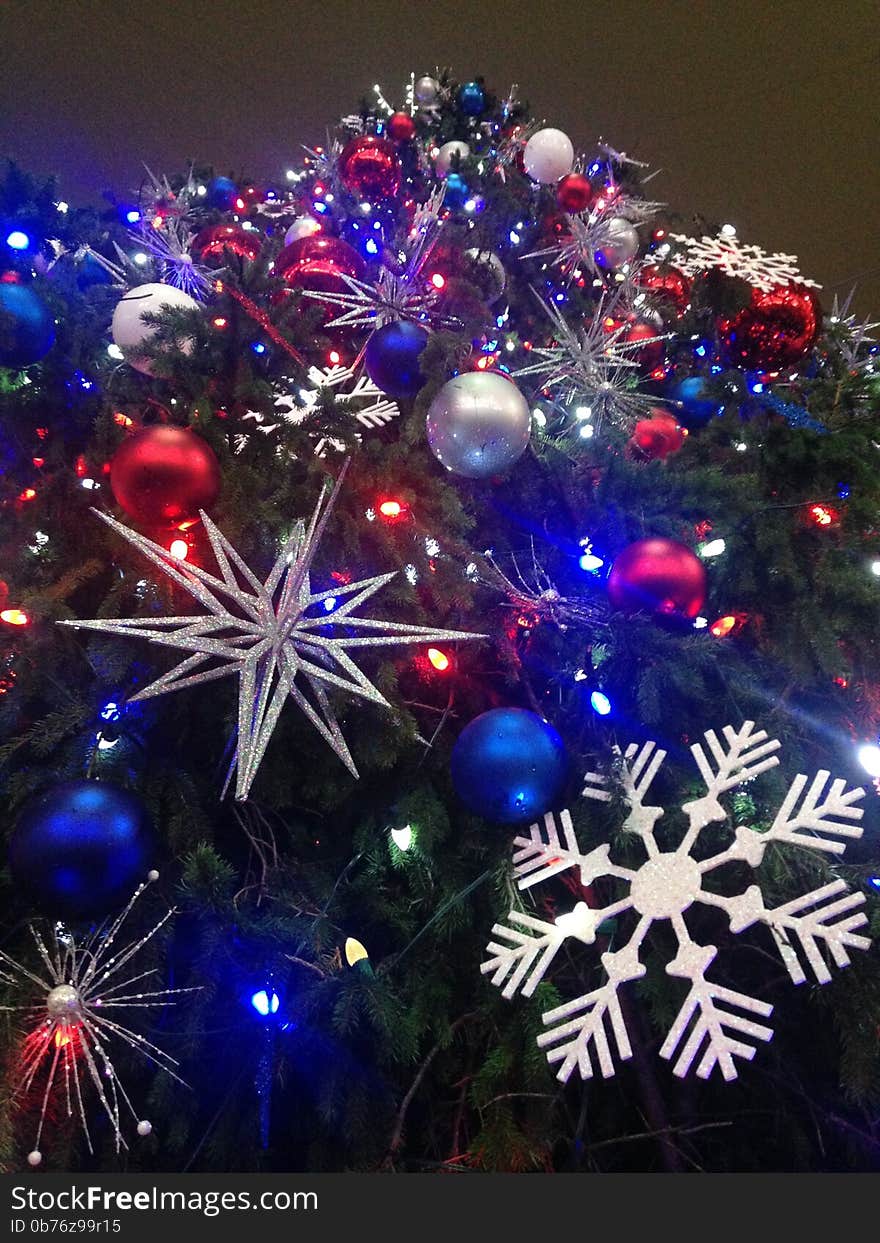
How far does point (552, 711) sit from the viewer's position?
1.01 m

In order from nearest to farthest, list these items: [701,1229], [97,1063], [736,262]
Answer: [701,1229], [97,1063], [736,262]

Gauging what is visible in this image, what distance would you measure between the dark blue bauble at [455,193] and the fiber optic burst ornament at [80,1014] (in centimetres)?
191

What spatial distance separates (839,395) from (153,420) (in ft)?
4.18

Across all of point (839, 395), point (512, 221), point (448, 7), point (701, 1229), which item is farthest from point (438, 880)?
point (448, 7)

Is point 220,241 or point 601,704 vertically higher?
point 220,241

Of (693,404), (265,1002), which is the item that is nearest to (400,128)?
(693,404)

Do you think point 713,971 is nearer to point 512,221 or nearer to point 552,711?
point 552,711

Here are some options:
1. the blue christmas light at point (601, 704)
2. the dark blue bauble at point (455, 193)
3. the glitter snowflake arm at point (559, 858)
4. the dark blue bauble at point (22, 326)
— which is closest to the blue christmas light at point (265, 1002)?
the glitter snowflake arm at point (559, 858)

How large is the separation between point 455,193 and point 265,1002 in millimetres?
→ 2033

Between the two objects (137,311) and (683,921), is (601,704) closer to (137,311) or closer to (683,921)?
(683,921)

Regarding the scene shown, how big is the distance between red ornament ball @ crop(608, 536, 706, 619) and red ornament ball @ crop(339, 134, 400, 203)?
1.40 m

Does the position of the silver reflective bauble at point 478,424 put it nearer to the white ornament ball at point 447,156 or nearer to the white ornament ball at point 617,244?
the white ornament ball at point 617,244

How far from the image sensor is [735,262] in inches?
70.4

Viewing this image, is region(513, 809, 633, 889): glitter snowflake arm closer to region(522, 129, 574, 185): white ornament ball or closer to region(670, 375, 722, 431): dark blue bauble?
region(670, 375, 722, 431): dark blue bauble
